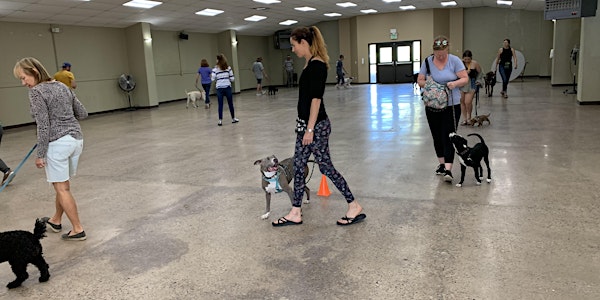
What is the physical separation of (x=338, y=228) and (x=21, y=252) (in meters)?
2.02

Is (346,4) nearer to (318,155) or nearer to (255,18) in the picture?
(255,18)

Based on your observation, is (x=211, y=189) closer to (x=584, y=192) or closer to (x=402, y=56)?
(x=584, y=192)

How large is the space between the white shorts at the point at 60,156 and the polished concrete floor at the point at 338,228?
0.52 meters

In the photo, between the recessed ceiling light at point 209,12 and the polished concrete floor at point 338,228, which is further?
the recessed ceiling light at point 209,12

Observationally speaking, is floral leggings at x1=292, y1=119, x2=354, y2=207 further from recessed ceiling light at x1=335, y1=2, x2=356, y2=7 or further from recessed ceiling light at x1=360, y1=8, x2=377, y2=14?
recessed ceiling light at x1=360, y1=8, x2=377, y2=14

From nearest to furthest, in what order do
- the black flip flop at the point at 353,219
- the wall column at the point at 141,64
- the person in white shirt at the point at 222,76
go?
the black flip flop at the point at 353,219 < the person in white shirt at the point at 222,76 < the wall column at the point at 141,64

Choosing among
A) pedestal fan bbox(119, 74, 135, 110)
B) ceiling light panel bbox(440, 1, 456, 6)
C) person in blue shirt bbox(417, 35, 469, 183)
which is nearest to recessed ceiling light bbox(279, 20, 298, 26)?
ceiling light panel bbox(440, 1, 456, 6)

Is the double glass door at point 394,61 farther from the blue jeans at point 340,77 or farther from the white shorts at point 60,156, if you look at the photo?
the white shorts at point 60,156

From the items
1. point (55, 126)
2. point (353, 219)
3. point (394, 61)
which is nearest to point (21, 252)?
point (55, 126)

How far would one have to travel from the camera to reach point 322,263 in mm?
2824

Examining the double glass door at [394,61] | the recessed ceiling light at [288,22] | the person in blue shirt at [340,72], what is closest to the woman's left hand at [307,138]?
the person in blue shirt at [340,72]

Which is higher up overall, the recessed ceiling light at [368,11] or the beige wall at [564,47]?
the recessed ceiling light at [368,11]

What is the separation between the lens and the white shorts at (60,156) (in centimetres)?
320

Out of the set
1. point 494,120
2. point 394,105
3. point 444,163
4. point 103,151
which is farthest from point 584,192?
point 394,105
